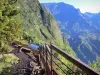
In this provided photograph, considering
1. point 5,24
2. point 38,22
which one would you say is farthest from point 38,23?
point 5,24

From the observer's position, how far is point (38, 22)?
5007 inches

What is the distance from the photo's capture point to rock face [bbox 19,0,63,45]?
111037 mm

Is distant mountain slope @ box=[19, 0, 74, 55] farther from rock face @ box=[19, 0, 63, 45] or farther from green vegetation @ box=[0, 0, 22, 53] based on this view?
green vegetation @ box=[0, 0, 22, 53]

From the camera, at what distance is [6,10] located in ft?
101

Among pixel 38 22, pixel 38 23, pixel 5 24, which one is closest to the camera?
pixel 5 24

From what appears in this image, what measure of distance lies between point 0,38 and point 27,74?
1540cm

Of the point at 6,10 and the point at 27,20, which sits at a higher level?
the point at 6,10

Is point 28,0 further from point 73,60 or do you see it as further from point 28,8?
point 73,60

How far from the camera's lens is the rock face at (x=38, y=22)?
11104cm

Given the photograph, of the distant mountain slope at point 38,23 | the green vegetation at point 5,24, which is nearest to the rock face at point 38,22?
the distant mountain slope at point 38,23

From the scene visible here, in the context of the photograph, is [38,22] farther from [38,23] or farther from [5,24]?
[5,24]

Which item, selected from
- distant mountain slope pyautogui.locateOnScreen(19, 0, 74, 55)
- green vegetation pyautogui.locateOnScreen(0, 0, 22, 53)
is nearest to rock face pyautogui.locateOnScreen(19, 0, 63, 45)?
distant mountain slope pyautogui.locateOnScreen(19, 0, 74, 55)

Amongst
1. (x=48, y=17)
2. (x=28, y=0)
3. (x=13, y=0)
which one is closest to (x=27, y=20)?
(x=28, y=0)

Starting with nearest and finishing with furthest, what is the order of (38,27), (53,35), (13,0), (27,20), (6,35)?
(6,35), (13,0), (27,20), (38,27), (53,35)
